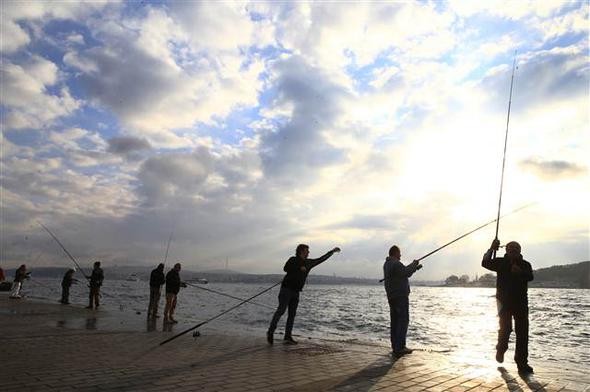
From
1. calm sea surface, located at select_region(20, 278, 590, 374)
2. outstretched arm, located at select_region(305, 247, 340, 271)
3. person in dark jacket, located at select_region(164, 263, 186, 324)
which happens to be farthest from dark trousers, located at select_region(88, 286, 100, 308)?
outstretched arm, located at select_region(305, 247, 340, 271)

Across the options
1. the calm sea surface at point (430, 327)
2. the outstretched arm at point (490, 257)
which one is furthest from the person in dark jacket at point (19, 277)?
the outstretched arm at point (490, 257)

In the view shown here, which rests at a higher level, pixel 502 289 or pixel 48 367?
pixel 502 289

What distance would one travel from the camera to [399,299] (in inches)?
348

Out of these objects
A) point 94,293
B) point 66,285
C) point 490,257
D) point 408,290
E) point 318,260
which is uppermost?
point 490,257

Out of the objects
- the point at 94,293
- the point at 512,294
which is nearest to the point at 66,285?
the point at 94,293

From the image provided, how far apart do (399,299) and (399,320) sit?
1.35 feet

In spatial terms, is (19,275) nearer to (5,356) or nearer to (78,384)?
(5,356)

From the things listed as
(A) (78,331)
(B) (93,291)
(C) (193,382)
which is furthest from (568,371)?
(B) (93,291)

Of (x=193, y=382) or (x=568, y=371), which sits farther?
(x=568, y=371)

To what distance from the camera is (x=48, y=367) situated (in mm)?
6836

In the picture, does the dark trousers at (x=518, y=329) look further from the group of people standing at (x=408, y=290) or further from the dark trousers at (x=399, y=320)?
the dark trousers at (x=399, y=320)

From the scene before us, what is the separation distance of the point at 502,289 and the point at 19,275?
26073 mm

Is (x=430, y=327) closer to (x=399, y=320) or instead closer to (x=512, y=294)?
(x=399, y=320)

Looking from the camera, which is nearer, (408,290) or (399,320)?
(399,320)
